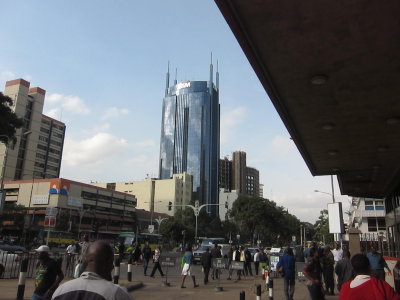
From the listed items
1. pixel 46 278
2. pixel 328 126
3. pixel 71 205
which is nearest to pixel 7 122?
pixel 328 126

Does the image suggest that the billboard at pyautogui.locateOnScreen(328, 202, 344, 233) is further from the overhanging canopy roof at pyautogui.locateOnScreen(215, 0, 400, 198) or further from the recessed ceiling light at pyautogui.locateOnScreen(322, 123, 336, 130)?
the recessed ceiling light at pyautogui.locateOnScreen(322, 123, 336, 130)

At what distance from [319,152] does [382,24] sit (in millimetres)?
8305

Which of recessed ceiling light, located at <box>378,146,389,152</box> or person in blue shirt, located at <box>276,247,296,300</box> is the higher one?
recessed ceiling light, located at <box>378,146,389,152</box>

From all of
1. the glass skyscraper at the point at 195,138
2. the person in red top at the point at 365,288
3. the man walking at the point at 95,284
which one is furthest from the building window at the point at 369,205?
the glass skyscraper at the point at 195,138

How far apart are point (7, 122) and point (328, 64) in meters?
23.7

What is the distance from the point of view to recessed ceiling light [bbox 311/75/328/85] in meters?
7.56

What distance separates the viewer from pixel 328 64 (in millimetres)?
7047

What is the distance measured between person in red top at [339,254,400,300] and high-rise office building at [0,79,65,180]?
98.7 meters

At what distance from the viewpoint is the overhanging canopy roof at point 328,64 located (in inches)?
215

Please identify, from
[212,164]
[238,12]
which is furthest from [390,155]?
[212,164]

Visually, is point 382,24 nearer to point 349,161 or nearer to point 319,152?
point 319,152

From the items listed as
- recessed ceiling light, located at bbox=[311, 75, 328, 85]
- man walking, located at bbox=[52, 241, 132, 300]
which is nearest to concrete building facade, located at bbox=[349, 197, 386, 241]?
recessed ceiling light, located at bbox=[311, 75, 328, 85]

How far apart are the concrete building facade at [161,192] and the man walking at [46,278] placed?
12257 cm

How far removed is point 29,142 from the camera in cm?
11212
